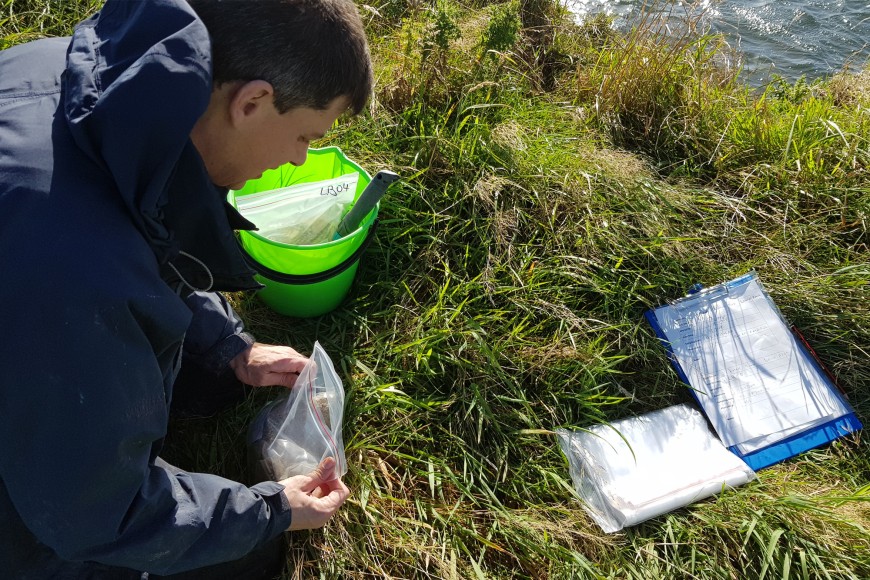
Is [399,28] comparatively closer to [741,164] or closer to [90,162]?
[741,164]

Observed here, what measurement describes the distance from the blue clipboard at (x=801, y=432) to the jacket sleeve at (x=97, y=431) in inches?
74.8

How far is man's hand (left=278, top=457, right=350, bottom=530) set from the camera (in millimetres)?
1651

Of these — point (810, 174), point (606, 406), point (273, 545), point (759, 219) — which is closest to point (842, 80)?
point (810, 174)

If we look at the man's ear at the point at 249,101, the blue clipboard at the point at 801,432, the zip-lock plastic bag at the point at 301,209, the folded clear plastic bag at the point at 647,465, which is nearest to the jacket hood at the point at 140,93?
the man's ear at the point at 249,101

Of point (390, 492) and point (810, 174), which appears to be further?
point (810, 174)

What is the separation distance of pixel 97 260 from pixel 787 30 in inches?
225

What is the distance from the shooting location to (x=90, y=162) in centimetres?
108

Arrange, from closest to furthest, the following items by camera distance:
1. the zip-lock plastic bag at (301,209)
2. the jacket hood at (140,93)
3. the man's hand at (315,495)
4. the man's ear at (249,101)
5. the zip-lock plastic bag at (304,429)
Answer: the jacket hood at (140,93) < the man's ear at (249,101) < the man's hand at (315,495) < the zip-lock plastic bag at (304,429) < the zip-lock plastic bag at (301,209)

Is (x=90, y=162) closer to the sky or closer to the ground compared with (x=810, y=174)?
closer to the ground

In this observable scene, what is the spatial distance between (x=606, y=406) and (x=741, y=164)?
5.16ft

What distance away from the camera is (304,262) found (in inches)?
85.0

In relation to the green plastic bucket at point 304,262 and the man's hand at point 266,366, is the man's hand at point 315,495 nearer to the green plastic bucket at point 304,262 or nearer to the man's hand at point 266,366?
the man's hand at point 266,366

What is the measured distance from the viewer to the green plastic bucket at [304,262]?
2145mm

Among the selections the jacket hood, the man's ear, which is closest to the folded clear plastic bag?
the man's ear
